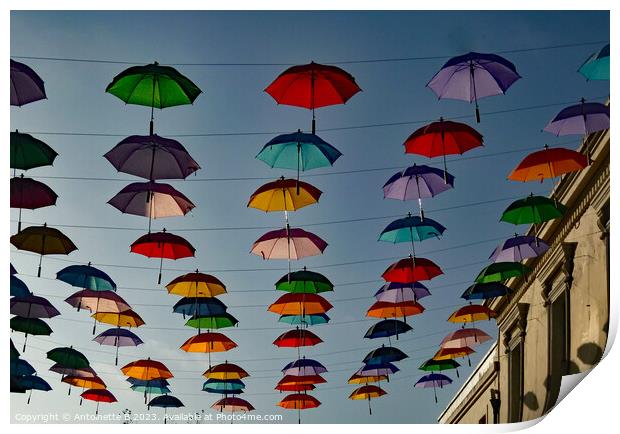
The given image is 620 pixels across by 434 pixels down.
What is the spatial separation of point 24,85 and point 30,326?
20.7 ft

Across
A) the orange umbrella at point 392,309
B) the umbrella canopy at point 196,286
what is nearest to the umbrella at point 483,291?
the orange umbrella at point 392,309

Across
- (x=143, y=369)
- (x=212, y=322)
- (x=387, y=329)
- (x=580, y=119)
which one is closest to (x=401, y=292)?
(x=387, y=329)

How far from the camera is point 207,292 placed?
14930 mm

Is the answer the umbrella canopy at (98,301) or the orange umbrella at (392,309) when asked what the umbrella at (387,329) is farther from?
the umbrella canopy at (98,301)

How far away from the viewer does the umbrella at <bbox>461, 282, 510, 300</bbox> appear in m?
17.0

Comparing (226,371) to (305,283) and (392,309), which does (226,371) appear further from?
(305,283)

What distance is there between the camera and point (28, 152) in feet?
37.5

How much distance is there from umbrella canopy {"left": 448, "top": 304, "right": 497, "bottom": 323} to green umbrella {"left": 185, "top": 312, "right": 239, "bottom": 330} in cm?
478

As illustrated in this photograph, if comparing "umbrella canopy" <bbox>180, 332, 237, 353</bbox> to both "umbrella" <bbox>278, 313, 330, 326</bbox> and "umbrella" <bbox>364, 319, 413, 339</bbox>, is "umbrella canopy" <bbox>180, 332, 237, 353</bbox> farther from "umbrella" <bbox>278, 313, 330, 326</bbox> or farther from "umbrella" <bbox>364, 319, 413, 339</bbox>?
"umbrella" <bbox>364, 319, 413, 339</bbox>

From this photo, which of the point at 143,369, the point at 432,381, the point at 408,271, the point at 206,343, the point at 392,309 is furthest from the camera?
the point at 432,381

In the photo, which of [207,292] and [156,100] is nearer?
[156,100]

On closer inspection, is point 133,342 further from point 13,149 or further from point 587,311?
point 587,311

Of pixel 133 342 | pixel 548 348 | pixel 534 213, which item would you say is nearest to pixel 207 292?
pixel 133 342
